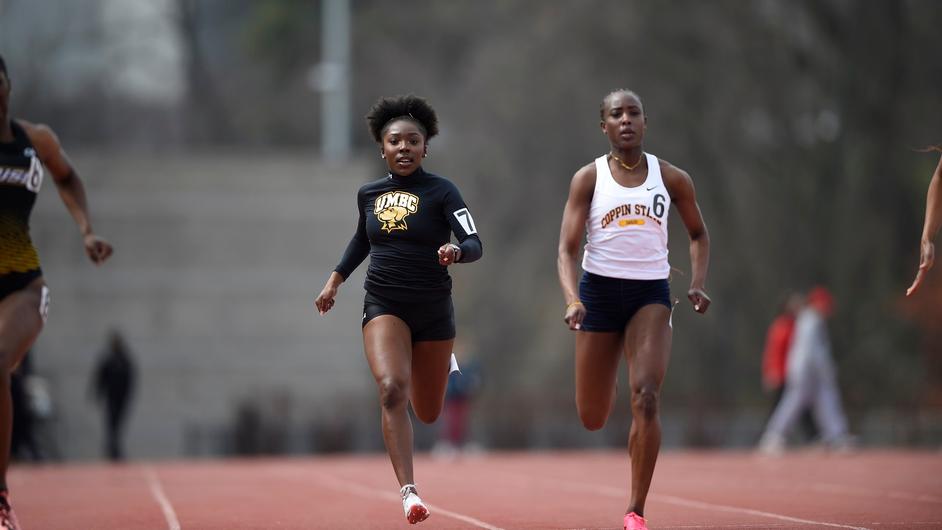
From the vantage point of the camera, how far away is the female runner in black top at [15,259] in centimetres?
879

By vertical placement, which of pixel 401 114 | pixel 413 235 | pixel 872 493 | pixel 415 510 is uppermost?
pixel 401 114

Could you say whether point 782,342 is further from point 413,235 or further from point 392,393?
point 392,393

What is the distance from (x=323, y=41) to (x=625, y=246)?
41.1 m

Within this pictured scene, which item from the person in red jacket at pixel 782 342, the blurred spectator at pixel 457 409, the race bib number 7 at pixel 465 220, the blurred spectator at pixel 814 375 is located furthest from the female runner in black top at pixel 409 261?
the blurred spectator at pixel 457 409

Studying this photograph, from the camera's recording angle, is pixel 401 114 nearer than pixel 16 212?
No

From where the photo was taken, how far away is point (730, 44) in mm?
37406

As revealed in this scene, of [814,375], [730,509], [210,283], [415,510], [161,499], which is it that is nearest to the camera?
[415,510]

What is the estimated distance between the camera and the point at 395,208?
31.2ft

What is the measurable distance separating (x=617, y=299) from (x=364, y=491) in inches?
249

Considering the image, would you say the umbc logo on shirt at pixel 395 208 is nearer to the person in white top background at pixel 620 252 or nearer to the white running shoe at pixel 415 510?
the person in white top background at pixel 620 252

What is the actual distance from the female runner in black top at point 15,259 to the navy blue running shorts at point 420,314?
6.49ft

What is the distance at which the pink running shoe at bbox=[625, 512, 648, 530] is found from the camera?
890cm

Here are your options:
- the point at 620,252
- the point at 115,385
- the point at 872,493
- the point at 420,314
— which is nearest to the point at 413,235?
the point at 420,314

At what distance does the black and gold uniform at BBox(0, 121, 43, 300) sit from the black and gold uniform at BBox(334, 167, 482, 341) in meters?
2.03
